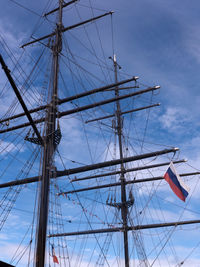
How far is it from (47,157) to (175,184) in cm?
610

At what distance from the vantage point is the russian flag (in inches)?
492

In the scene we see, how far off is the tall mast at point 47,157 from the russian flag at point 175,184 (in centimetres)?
536

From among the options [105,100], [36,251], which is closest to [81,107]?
[105,100]

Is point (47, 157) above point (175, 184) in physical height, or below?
above

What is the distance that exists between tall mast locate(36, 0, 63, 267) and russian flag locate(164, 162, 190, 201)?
5363 millimetres

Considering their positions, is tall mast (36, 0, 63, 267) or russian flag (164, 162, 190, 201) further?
russian flag (164, 162, 190, 201)

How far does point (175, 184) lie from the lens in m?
12.8

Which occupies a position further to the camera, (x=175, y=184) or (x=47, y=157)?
(x=175, y=184)

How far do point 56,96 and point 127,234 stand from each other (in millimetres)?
13428

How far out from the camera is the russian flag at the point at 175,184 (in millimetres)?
12508

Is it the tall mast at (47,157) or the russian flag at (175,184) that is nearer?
the tall mast at (47,157)

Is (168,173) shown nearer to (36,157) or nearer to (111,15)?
(36,157)

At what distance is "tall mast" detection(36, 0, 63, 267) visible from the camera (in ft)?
29.1

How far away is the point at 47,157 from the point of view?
1116 cm
